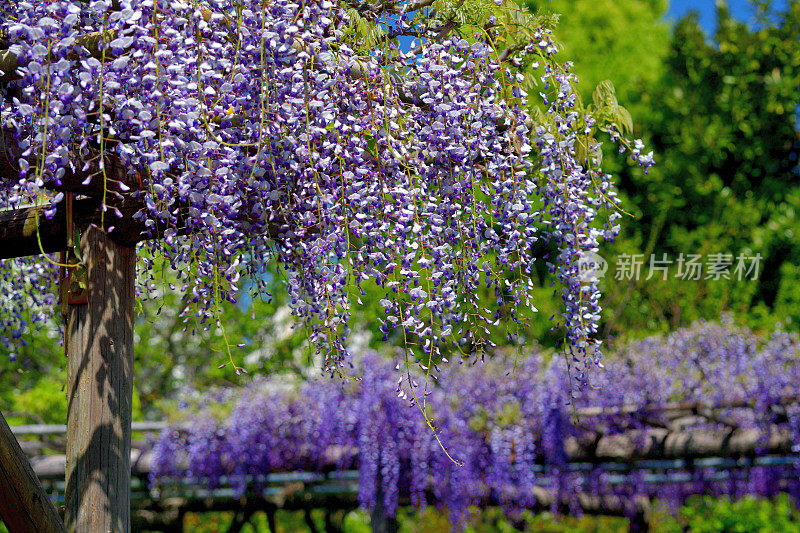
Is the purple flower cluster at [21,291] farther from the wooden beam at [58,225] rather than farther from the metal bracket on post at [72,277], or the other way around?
the metal bracket on post at [72,277]

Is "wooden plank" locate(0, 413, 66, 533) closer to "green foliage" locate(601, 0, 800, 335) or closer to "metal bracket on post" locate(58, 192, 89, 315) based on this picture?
"metal bracket on post" locate(58, 192, 89, 315)

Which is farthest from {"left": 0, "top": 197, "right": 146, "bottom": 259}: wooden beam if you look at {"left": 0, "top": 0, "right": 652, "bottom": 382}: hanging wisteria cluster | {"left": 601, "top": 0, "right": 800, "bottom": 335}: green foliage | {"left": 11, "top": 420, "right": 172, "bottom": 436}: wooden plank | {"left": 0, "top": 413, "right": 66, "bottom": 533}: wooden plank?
{"left": 601, "top": 0, "right": 800, "bottom": 335}: green foliage

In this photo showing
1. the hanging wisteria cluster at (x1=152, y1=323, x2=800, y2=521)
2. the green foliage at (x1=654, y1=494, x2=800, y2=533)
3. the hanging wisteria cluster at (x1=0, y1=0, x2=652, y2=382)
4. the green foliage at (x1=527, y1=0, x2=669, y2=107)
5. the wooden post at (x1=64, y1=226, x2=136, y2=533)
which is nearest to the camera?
the hanging wisteria cluster at (x1=0, y1=0, x2=652, y2=382)

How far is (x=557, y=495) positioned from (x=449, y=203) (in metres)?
5.15

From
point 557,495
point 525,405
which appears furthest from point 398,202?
point 557,495

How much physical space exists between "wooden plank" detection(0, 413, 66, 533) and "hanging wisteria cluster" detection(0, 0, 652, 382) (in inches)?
27.4

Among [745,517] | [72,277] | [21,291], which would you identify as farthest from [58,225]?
[745,517]

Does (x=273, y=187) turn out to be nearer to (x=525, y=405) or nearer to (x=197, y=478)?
(x=525, y=405)

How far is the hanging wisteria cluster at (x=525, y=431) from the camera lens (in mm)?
6401

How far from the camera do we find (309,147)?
2.10 meters

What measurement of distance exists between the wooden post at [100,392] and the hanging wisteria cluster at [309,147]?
191mm

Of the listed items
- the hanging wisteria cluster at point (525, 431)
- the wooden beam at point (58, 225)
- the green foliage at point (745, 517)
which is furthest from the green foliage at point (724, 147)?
the wooden beam at point (58, 225)

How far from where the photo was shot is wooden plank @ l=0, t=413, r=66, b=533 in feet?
7.54

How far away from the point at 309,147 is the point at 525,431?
487 centimetres
